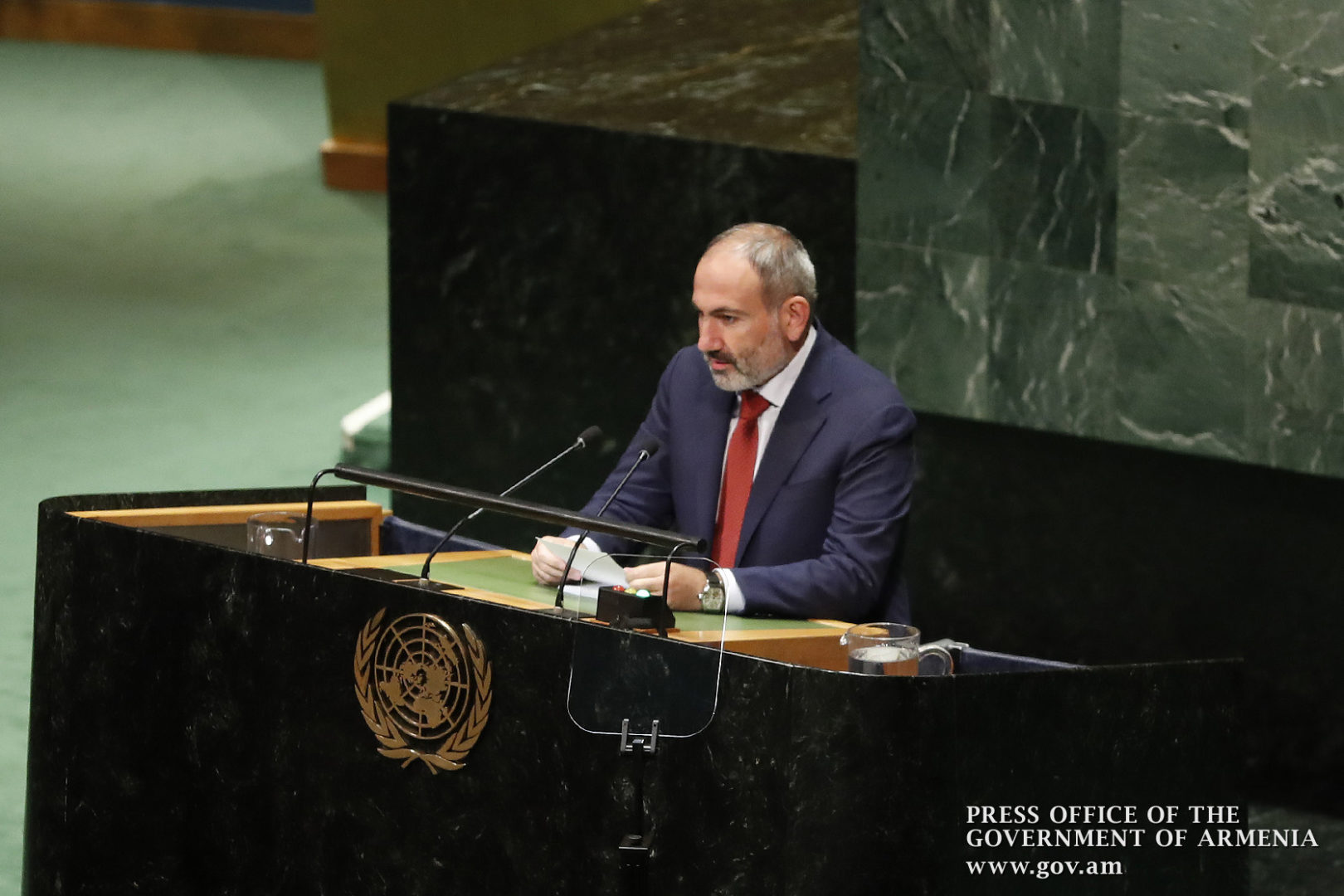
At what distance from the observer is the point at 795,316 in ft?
13.0

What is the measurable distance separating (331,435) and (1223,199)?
12.2ft

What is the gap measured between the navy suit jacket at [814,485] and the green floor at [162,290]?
179 cm

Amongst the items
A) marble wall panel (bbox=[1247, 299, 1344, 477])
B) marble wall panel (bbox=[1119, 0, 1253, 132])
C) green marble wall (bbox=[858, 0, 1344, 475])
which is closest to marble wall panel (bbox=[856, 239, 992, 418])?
green marble wall (bbox=[858, 0, 1344, 475])

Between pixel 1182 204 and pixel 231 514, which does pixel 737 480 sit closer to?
pixel 231 514

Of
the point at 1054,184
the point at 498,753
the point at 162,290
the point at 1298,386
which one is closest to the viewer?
the point at 498,753

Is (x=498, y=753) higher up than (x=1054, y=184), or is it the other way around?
(x=1054, y=184)

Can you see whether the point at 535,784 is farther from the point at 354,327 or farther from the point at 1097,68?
the point at 354,327

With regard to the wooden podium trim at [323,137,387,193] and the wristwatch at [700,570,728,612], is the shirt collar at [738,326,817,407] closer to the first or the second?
the wristwatch at [700,570,728,612]

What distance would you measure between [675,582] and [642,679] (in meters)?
0.33

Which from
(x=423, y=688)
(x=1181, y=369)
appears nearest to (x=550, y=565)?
(x=423, y=688)

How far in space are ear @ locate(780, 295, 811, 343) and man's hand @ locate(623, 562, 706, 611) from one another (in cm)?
67

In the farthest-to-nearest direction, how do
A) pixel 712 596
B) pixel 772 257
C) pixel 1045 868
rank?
pixel 772 257 < pixel 712 596 < pixel 1045 868

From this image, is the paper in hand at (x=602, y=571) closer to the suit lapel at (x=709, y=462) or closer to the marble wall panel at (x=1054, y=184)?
the suit lapel at (x=709, y=462)

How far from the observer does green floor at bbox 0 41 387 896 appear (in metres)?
7.48
